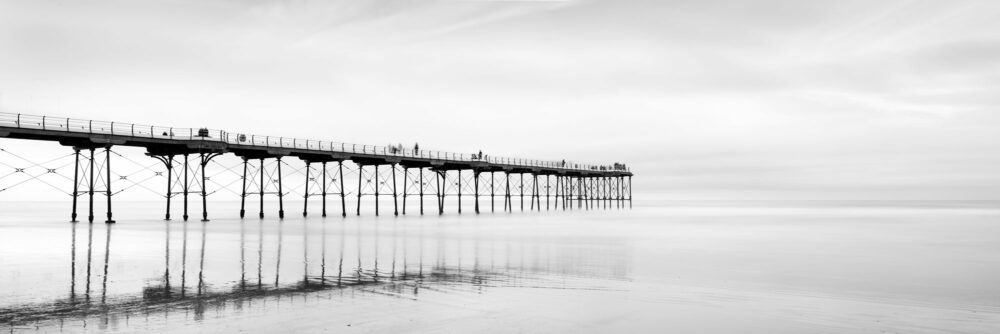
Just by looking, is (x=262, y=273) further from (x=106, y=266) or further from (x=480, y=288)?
(x=480, y=288)

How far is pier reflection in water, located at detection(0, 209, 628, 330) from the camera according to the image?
11.3 meters

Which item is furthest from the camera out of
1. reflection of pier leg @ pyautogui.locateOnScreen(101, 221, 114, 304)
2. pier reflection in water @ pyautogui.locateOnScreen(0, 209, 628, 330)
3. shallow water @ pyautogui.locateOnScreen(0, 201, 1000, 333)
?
reflection of pier leg @ pyautogui.locateOnScreen(101, 221, 114, 304)

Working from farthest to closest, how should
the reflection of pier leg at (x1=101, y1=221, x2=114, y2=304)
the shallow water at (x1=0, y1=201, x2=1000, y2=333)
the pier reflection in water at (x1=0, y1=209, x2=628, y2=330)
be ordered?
the reflection of pier leg at (x1=101, y1=221, x2=114, y2=304), the pier reflection in water at (x1=0, y1=209, x2=628, y2=330), the shallow water at (x1=0, y1=201, x2=1000, y2=333)

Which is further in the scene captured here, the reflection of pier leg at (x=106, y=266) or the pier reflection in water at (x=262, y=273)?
the reflection of pier leg at (x=106, y=266)

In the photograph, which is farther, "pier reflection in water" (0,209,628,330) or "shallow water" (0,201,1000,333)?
"pier reflection in water" (0,209,628,330)

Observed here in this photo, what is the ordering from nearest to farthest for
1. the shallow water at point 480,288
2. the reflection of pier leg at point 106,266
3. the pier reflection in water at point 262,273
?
the shallow water at point 480,288
the pier reflection in water at point 262,273
the reflection of pier leg at point 106,266

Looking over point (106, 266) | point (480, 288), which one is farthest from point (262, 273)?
point (480, 288)

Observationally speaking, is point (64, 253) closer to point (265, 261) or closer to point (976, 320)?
point (265, 261)

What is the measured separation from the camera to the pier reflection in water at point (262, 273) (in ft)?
37.1

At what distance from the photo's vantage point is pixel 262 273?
16.6 m

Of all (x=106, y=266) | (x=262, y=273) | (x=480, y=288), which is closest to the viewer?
(x=480, y=288)

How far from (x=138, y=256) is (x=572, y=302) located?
47.4 ft

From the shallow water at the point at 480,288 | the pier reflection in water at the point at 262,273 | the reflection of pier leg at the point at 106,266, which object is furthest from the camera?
the reflection of pier leg at the point at 106,266

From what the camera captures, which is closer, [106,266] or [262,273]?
[262,273]
